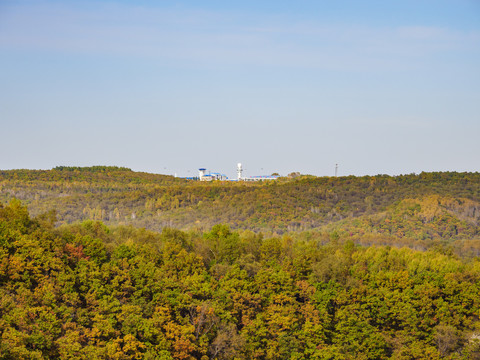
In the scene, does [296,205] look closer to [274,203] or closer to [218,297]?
[274,203]

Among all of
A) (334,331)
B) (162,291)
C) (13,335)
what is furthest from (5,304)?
(334,331)

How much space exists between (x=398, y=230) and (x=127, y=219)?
7099 centimetres

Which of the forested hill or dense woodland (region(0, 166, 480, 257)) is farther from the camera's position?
the forested hill

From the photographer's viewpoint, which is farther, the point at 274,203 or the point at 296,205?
the point at 296,205

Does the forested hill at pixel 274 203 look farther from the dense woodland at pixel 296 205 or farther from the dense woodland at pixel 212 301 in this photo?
the dense woodland at pixel 212 301

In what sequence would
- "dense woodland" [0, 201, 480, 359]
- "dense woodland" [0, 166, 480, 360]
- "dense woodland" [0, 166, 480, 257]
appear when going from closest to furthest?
1. "dense woodland" [0, 201, 480, 359]
2. "dense woodland" [0, 166, 480, 360]
3. "dense woodland" [0, 166, 480, 257]

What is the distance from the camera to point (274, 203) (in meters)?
175

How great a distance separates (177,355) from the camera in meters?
55.8

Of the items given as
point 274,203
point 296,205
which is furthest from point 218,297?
point 296,205

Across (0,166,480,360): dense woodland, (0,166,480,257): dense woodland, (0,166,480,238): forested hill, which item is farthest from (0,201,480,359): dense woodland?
(0,166,480,238): forested hill

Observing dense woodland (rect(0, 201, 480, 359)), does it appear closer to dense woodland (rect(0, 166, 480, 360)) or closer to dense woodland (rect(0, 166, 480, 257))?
dense woodland (rect(0, 166, 480, 360))

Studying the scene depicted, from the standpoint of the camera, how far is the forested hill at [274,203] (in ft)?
530

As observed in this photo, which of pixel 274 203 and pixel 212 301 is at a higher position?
pixel 274 203

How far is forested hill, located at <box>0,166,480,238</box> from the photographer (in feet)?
530
